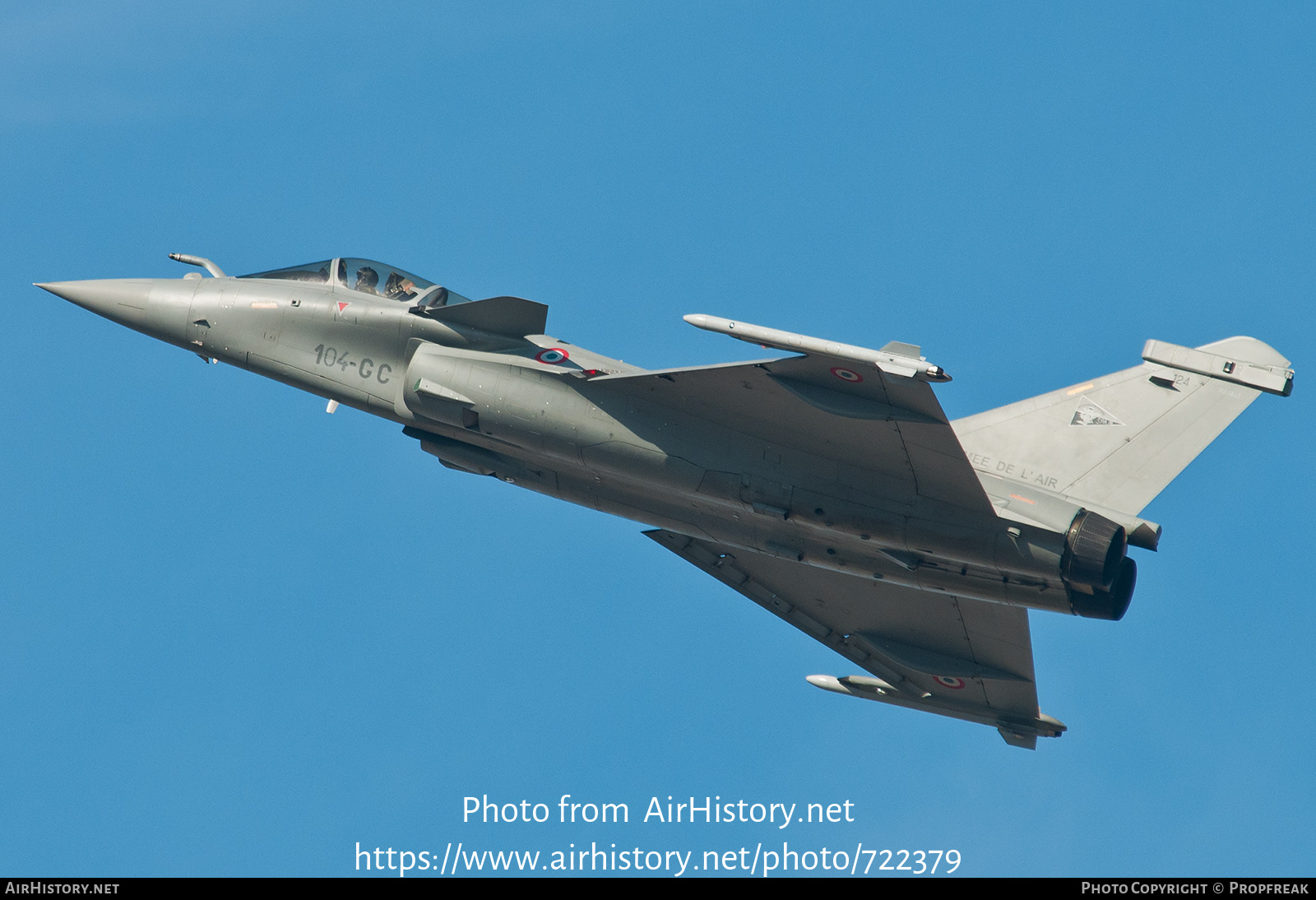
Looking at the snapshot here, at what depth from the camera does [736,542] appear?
57.9 ft

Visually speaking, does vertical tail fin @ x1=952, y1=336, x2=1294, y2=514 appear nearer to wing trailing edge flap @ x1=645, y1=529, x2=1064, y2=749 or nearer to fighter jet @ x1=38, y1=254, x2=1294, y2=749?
fighter jet @ x1=38, y1=254, x2=1294, y2=749

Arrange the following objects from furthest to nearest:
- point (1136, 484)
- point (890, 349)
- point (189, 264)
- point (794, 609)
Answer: point (794, 609), point (189, 264), point (1136, 484), point (890, 349)

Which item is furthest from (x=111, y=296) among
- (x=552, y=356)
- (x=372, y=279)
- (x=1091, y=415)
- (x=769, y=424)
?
(x=1091, y=415)

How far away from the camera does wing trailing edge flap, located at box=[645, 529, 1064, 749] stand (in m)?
20.2

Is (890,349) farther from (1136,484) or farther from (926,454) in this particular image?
(1136,484)

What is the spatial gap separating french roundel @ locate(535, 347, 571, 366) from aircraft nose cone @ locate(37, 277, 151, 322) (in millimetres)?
5713

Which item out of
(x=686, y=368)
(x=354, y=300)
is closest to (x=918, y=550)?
(x=686, y=368)

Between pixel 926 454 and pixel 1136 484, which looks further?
pixel 1136 484

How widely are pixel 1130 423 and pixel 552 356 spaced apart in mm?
7472

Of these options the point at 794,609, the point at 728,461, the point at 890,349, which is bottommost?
the point at 794,609

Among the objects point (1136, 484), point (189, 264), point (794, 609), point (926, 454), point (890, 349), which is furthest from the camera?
point (794, 609)

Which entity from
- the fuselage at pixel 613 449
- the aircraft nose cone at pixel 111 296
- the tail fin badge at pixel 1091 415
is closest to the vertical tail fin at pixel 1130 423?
the tail fin badge at pixel 1091 415

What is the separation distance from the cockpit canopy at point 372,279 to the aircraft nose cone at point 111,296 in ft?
5.58

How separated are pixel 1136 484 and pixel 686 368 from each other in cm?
590
